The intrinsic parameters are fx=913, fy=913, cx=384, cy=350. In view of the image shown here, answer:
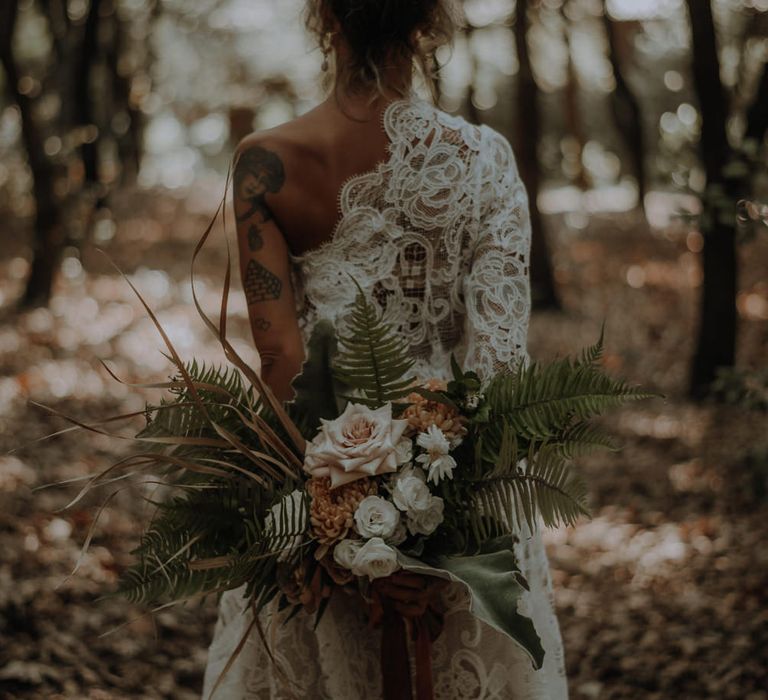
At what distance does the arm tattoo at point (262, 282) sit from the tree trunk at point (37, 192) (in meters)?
8.45

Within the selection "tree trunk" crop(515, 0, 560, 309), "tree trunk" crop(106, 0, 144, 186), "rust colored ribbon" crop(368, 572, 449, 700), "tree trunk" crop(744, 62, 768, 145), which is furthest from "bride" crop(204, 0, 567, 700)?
"tree trunk" crop(106, 0, 144, 186)

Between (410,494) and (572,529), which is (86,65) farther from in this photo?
(410,494)

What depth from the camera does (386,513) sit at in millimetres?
1781

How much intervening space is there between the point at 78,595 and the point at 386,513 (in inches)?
129

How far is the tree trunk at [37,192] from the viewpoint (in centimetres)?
979

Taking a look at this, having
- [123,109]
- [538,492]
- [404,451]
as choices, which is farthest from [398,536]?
[123,109]

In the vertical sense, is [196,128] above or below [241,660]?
above

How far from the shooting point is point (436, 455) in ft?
5.98

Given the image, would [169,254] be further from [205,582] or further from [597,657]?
[205,582]

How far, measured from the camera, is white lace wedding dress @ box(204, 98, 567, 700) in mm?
2201

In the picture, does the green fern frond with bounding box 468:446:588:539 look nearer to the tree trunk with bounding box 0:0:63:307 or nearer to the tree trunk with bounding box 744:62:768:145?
the tree trunk with bounding box 744:62:768:145

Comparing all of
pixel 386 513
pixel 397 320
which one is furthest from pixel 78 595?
pixel 386 513

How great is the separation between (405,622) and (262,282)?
2.89ft

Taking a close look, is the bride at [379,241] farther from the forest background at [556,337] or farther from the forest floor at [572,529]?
the forest floor at [572,529]
